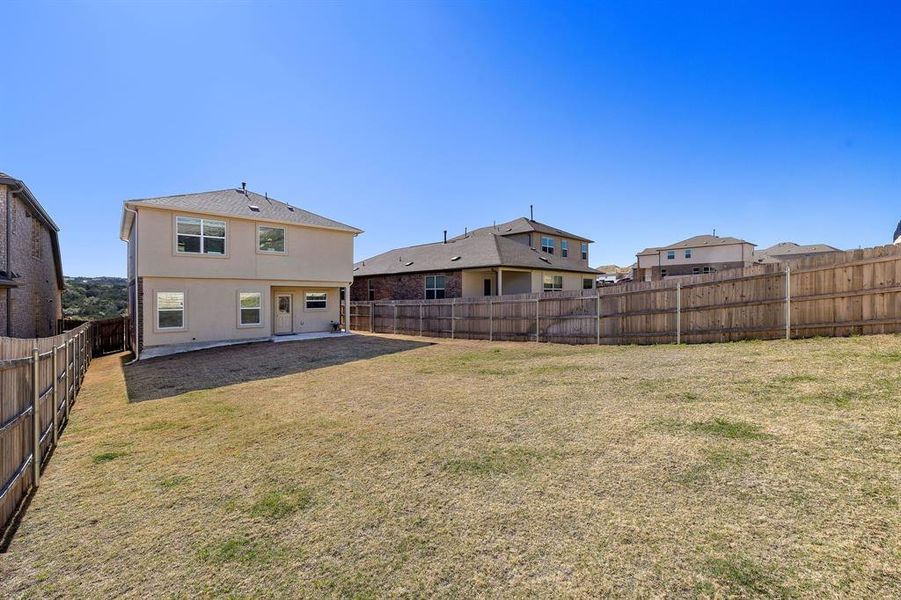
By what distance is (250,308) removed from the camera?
16.5 metres

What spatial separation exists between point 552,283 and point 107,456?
22997 millimetres

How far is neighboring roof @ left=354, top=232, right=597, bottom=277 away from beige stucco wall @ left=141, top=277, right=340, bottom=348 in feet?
30.9

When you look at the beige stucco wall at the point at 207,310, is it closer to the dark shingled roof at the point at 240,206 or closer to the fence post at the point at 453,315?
the dark shingled roof at the point at 240,206

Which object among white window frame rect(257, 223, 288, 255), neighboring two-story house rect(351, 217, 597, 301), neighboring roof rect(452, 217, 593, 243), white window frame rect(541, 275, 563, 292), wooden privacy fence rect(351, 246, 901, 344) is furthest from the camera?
neighboring roof rect(452, 217, 593, 243)

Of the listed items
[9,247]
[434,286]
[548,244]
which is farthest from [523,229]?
[9,247]

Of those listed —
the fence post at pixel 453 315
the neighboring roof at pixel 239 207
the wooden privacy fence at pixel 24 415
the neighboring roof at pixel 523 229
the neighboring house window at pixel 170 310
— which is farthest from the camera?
the neighboring roof at pixel 523 229

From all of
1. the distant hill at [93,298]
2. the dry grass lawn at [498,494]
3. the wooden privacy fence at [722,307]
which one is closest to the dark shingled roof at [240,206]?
the wooden privacy fence at [722,307]

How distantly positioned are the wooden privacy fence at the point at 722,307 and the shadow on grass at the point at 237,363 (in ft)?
13.5

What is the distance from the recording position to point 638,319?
40.0 feet

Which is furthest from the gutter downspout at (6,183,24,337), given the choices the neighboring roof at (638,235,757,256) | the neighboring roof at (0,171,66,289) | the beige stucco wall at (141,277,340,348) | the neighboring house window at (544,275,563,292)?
the neighboring roof at (638,235,757,256)

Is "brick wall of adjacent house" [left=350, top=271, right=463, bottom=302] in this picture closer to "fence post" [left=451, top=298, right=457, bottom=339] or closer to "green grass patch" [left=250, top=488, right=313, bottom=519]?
"fence post" [left=451, top=298, right=457, bottom=339]

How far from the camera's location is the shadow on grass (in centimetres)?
905

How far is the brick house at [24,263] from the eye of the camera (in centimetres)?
1161

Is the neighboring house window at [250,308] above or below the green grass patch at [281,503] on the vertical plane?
above
